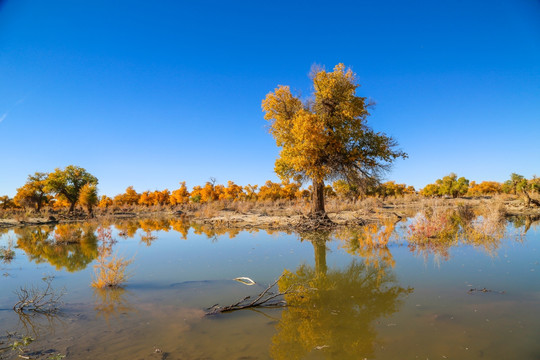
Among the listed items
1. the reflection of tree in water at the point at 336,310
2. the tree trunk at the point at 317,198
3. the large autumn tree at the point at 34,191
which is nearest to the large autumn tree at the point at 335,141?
the tree trunk at the point at 317,198

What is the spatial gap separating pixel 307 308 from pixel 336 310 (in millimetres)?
547

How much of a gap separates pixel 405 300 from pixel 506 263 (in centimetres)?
486

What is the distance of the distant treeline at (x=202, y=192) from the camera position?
37781 millimetres

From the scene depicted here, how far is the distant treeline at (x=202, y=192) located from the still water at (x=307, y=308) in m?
10.8

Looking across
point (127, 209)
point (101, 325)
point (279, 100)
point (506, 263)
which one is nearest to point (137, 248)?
point (101, 325)

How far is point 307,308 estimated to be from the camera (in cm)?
527

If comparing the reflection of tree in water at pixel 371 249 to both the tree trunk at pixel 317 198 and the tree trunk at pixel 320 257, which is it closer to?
the tree trunk at pixel 320 257

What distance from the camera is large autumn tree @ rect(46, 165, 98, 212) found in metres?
37.9

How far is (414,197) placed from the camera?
44188mm

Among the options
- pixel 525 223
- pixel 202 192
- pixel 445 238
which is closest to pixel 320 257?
pixel 445 238

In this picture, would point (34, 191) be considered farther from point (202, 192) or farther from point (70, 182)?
point (202, 192)

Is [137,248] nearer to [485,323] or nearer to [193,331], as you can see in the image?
[193,331]

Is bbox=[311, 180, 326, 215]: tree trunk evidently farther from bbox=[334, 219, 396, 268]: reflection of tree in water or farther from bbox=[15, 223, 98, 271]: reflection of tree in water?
bbox=[15, 223, 98, 271]: reflection of tree in water

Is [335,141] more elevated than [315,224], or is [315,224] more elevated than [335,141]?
[335,141]
